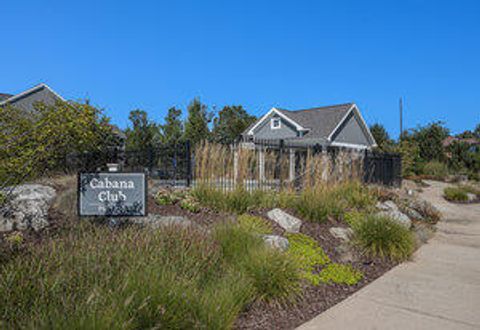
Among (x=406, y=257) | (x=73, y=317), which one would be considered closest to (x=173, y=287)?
(x=73, y=317)

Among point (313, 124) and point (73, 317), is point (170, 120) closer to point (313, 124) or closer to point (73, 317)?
point (313, 124)

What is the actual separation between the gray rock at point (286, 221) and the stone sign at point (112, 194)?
256 cm

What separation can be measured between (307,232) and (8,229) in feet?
16.4

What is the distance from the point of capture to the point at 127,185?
4.68 meters

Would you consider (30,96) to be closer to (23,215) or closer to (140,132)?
(140,132)

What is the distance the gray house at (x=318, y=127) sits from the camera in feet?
69.5

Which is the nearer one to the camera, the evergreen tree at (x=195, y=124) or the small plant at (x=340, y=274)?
the small plant at (x=340, y=274)

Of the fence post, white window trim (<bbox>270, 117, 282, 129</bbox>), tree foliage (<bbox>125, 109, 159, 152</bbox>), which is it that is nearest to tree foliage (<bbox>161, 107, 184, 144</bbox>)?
tree foliage (<bbox>125, 109, 159, 152</bbox>)

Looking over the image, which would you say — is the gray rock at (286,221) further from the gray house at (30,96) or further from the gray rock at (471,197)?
the gray house at (30,96)

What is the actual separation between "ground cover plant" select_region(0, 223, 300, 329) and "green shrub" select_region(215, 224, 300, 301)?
1 centimetres

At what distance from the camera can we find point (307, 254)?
4836mm

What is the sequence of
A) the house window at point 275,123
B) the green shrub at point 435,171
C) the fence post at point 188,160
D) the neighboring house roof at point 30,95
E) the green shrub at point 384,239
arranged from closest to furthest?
the green shrub at point 384,239 < the fence post at point 188,160 < the neighboring house roof at point 30,95 < the house window at point 275,123 < the green shrub at point 435,171

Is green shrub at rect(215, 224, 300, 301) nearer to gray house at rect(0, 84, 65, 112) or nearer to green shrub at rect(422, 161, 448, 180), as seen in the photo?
gray house at rect(0, 84, 65, 112)

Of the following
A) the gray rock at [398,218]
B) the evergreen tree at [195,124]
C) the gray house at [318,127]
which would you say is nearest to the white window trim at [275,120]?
the gray house at [318,127]
